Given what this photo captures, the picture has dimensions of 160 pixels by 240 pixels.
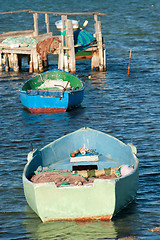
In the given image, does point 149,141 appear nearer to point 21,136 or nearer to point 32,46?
point 21,136

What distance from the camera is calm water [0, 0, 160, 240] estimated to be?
535 inches

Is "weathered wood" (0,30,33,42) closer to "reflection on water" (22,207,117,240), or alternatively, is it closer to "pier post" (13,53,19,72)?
"pier post" (13,53,19,72)

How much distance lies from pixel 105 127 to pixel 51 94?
12.5 ft

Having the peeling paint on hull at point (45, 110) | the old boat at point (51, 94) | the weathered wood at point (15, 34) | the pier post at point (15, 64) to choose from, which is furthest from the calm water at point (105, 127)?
the weathered wood at point (15, 34)

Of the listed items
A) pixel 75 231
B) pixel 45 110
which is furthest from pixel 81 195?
pixel 45 110

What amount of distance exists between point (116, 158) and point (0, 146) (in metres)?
7.09

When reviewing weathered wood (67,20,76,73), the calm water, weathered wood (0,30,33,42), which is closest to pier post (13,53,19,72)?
the calm water

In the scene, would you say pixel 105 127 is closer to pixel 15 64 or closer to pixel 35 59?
pixel 35 59

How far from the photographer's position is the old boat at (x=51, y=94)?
26672mm

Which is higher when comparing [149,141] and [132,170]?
[132,170]

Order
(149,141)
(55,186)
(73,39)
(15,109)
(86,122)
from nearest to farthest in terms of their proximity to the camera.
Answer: (55,186) < (149,141) < (86,122) < (15,109) < (73,39)

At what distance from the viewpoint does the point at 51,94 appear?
26547 mm

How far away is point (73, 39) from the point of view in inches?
A: 1366

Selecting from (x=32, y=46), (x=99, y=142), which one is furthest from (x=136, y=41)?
(x=99, y=142)
